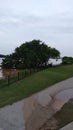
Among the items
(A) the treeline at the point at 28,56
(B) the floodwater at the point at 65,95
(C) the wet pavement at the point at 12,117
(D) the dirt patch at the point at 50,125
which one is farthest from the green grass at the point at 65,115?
(A) the treeline at the point at 28,56

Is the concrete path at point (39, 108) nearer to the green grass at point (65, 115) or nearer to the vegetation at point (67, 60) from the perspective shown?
the green grass at point (65, 115)

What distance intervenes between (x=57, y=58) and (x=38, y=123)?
3635 centimetres

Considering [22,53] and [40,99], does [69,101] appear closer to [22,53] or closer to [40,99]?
[40,99]

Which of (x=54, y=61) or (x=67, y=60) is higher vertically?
(x=67, y=60)

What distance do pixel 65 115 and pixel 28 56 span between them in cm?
2651

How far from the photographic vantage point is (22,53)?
39.9m

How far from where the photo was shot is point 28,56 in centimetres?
3953

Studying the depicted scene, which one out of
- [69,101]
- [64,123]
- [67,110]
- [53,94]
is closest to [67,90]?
[53,94]

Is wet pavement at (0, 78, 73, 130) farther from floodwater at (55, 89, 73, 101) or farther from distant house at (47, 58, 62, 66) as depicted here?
distant house at (47, 58, 62, 66)

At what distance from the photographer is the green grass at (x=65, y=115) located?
12.0m

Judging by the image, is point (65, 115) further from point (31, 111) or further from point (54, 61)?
point (54, 61)

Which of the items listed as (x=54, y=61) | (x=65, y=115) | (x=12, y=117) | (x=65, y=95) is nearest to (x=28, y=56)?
(x=54, y=61)

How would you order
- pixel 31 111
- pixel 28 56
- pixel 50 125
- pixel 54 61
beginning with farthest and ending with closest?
pixel 54 61
pixel 28 56
pixel 31 111
pixel 50 125

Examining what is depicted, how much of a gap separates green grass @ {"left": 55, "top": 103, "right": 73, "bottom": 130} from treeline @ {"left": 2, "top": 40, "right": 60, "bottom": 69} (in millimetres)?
24480
